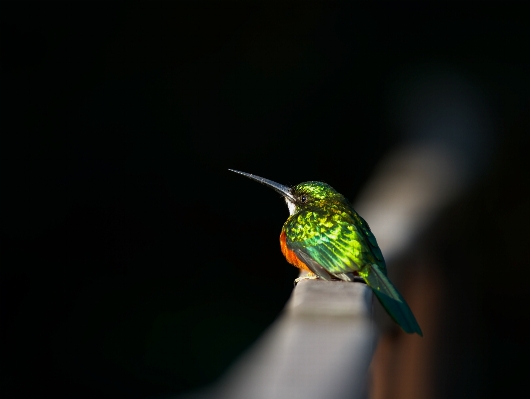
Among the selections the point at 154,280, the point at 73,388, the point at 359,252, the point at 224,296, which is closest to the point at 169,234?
the point at 154,280

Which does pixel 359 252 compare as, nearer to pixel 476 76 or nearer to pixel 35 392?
pixel 476 76

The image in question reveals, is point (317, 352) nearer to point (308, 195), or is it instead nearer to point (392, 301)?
point (392, 301)

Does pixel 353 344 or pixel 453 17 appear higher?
pixel 453 17

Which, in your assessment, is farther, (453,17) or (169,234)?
(169,234)

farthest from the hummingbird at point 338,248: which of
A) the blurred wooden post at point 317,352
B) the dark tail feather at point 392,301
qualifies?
the blurred wooden post at point 317,352

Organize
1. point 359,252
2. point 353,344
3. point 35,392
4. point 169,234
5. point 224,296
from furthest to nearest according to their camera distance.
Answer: point 169,234
point 224,296
point 35,392
point 359,252
point 353,344

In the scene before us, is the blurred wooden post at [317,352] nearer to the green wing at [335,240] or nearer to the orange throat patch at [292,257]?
the green wing at [335,240]

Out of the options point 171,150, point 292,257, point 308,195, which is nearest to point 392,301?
point 292,257
